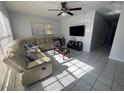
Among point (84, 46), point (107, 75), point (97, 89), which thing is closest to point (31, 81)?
point (97, 89)

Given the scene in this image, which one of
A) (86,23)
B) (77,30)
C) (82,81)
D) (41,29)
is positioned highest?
(86,23)

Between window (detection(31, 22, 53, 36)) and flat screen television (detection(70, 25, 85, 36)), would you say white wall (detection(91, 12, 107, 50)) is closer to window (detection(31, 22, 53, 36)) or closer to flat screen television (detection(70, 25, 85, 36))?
flat screen television (detection(70, 25, 85, 36))

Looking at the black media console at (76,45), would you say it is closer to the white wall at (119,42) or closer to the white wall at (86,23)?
the white wall at (86,23)

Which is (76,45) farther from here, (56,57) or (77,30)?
(56,57)

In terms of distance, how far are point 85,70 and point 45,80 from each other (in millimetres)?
1383

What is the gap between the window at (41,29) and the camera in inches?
190

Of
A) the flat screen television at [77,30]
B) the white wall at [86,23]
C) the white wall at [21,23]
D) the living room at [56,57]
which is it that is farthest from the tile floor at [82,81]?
the white wall at [21,23]

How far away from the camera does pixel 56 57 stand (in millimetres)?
3443

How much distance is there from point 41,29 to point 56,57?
2923mm

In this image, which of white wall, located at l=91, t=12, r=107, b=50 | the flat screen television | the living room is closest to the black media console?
the living room

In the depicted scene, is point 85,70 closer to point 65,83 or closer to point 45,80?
point 65,83

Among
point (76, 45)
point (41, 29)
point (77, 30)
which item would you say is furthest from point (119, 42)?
point (41, 29)

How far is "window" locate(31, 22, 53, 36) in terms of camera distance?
4.83m

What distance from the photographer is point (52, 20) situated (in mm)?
5559
